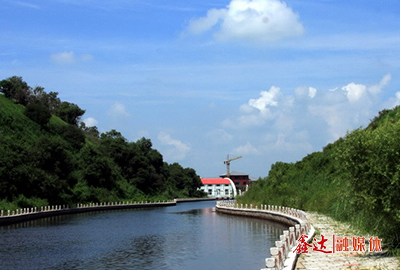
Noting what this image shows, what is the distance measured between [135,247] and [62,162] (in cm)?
4765

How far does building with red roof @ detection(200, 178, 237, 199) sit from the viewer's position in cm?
A: 19012

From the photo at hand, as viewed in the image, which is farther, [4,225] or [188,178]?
[188,178]

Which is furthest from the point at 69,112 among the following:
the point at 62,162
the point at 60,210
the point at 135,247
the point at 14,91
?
the point at 135,247

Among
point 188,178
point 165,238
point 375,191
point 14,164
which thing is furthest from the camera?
point 188,178

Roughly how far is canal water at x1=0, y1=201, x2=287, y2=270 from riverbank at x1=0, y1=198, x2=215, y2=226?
13.7ft

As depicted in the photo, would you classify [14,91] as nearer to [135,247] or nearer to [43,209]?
[43,209]

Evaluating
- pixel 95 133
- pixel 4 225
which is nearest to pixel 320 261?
pixel 4 225

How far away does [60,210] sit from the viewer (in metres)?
69.0

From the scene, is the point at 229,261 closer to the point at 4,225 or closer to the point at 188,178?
the point at 4,225

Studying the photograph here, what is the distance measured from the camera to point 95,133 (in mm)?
168000

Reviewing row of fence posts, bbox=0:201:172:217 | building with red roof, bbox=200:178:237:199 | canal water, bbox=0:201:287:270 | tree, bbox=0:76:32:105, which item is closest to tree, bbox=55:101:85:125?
tree, bbox=0:76:32:105

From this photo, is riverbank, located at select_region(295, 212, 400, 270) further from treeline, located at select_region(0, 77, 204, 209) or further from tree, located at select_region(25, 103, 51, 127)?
tree, located at select_region(25, 103, 51, 127)

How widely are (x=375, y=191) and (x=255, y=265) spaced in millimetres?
8681

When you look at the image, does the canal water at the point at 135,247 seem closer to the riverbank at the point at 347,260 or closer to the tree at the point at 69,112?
the riverbank at the point at 347,260
